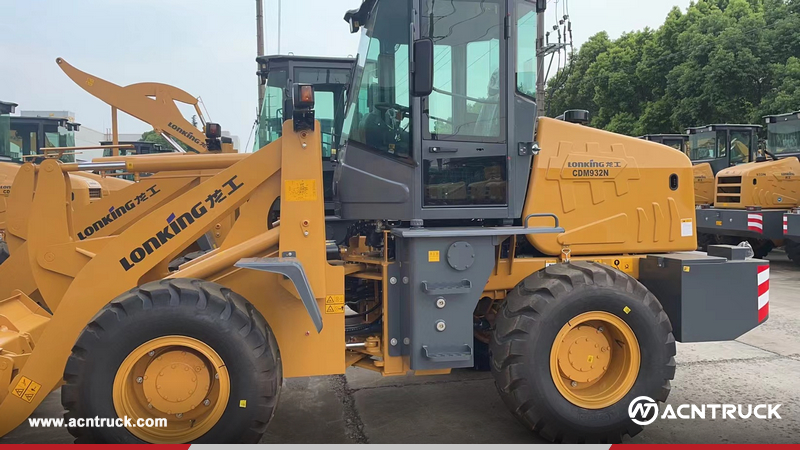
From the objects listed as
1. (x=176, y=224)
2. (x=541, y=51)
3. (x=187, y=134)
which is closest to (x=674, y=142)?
(x=541, y=51)

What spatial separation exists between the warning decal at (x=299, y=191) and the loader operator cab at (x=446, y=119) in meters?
0.43

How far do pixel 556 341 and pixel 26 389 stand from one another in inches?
124

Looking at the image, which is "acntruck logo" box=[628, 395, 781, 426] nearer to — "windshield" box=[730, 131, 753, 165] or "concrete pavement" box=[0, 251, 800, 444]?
"concrete pavement" box=[0, 251, 800, 444]

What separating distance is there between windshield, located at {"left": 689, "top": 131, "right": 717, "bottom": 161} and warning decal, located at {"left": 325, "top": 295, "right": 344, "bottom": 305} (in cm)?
1452

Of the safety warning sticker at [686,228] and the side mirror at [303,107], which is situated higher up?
the side mirror at [303,107]

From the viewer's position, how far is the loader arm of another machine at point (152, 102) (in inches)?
386

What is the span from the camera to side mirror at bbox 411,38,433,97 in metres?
3.27

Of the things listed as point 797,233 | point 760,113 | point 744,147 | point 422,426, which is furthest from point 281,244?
point 760,113

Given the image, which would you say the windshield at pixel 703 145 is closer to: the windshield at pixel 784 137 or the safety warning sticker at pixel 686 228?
the windshield at pixel 784 137

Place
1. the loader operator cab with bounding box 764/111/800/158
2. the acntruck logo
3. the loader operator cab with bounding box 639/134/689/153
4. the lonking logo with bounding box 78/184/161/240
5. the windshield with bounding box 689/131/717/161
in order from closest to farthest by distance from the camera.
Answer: the acntruck logo < the lonking logo with bounding box 78/184/161/240 < the loader operator cab with bounding box 764/111/800/158 < the windshield with bounding box 689/131/717/161 < the loader operator cab with bounding box 639/134/689/153

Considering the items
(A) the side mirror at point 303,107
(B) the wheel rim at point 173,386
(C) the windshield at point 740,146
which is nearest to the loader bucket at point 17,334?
(B) the wheel rim at point 173,386

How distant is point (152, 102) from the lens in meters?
10.0

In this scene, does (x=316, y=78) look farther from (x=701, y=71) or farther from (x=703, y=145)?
(x=701, y=71)

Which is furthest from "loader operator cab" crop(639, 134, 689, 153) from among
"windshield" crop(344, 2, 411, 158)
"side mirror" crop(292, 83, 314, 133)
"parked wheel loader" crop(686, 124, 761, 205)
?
"side mirror" crop(292, 83, 314, 133)
